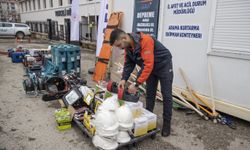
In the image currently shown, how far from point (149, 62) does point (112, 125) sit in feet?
3.07

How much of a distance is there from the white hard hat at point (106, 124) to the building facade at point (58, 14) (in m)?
12.0

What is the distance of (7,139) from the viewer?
3246mm

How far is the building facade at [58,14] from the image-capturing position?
14.6 m

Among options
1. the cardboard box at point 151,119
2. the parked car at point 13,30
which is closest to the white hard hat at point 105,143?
the cardboard box at point 151,119

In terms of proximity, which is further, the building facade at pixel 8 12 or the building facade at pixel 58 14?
the building facade at pixel 8 12

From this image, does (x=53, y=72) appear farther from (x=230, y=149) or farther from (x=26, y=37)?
(x=26, y=37)

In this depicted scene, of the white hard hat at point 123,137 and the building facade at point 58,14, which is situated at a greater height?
the building facade at point 58,14

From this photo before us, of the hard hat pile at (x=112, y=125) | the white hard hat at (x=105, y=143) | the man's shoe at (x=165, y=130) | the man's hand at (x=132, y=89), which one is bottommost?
the man's shoe at (x=165, y=130)

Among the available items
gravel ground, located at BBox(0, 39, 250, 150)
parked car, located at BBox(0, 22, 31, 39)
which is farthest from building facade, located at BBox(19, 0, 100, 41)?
gravel ground, located at BBox(0, 39, 250, 150)

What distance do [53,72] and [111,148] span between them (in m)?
4.03

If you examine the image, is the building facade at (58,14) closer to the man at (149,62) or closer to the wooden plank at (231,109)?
the wooden plank at (231,109)

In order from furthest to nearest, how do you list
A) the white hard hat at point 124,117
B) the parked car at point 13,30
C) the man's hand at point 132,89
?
the parked car at point 13,30 → the man's hand at point 132,89 → the white hard hat at point 124,117

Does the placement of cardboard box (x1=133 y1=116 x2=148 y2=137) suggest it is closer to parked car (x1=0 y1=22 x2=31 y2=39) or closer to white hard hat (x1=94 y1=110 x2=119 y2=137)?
white hard hat (x1=94 y1=110 x2=119 y2=137)

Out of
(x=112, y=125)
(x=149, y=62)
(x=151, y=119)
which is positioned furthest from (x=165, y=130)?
(x=149, y=62)
